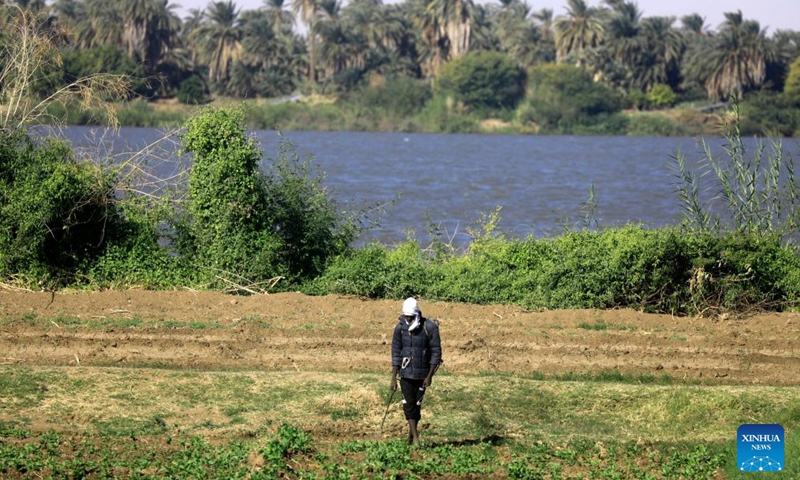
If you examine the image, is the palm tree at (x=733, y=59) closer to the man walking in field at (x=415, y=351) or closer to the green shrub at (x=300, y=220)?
the green shrub at (x=300, y=220)

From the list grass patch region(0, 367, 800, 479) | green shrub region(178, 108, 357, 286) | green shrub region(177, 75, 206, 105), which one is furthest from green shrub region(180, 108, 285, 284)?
green shrub region(177, 75, 206, 105)

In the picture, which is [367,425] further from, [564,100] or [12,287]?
[564,100]

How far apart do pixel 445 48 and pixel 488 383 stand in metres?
109

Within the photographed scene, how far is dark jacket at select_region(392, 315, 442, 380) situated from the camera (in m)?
11.3

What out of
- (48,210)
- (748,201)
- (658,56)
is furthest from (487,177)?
(658,56)

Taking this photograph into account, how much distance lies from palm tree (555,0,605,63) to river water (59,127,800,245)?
13.3m

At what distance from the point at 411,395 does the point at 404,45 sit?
366 feet

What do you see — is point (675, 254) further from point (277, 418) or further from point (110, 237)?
point (110, 237)

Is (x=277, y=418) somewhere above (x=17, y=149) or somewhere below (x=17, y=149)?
below

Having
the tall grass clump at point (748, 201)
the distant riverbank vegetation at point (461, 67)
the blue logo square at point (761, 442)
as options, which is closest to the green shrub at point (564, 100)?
the distant riverbank vegetation at point (461, 67)

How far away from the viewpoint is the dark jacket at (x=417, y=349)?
1134cm

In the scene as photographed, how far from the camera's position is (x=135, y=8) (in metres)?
96.2

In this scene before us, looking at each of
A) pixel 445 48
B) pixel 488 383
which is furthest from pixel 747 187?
A: pixel 445 48

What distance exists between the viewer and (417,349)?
37.2 ft
